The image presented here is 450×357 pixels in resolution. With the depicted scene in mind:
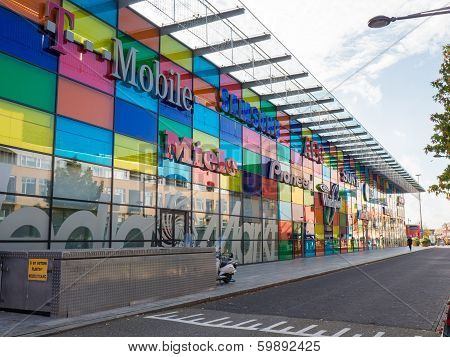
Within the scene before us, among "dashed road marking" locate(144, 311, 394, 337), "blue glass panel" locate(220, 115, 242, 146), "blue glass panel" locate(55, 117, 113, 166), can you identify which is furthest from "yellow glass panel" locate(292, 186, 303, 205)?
"dashed road marking" locate(144, 311, 394, 337)

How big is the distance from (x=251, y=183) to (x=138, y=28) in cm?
1169

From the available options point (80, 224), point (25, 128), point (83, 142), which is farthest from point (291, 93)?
point (25, 128)

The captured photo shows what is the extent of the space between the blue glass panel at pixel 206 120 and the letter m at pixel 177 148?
4.76 ft

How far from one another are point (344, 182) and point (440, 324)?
119ft

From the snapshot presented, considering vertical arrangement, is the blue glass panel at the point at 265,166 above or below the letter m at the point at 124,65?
below

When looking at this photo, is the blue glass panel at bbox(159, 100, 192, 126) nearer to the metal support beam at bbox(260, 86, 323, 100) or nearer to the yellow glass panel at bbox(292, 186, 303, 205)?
the metal support beam at bbox(260, 86, 323, 100)

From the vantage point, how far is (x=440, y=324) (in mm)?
9273

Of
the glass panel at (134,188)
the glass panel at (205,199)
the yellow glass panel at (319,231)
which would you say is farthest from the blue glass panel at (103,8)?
the yellow glass panel at (319,231)

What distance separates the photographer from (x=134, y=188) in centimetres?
1761

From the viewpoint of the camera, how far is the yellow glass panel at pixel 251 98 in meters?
27.0

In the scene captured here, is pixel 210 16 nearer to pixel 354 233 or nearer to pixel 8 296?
pixel 8 296

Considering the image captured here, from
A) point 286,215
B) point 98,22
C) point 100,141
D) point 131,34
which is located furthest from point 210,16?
point 286,215

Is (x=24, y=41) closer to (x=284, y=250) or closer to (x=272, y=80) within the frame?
(x=272, y=80)

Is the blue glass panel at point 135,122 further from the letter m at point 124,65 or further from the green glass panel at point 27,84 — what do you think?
the green glass panel at point 27,84
